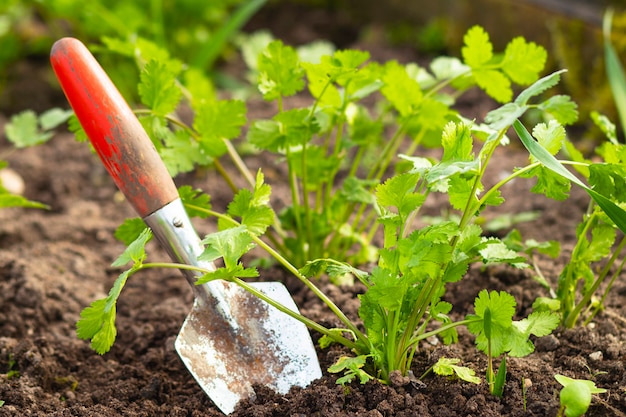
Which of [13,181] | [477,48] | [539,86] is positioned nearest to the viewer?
[539,86]

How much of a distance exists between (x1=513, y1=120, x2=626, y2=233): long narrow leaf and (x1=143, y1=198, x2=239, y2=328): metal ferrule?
614 mm

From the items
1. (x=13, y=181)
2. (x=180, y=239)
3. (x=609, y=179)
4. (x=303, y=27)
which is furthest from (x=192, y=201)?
(x=303, y=27)

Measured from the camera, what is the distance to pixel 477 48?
1.55 m

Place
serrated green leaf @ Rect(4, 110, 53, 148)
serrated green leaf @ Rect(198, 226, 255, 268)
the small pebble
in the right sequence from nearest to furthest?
serrated green leaf @ Rect(198, 226, 255, 268)
serrated green leaf @ Rect(4, 110, 53, 148)
the small pebble

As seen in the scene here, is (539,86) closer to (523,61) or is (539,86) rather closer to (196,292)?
(523,61)

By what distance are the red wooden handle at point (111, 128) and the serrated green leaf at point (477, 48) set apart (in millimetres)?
682

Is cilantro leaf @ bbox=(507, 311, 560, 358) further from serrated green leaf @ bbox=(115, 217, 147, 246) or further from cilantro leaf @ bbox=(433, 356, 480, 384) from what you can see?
serrated green leaf @ bbox=(115, 217, 147, 246)

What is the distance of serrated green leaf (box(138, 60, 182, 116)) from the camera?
1.48m

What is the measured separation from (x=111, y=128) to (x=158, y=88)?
196 mm

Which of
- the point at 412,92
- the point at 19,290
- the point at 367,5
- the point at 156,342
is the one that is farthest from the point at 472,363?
the point at 367,5

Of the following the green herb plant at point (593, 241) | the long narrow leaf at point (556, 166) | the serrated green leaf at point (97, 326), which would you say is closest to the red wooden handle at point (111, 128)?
the serrated green leaf at point (97, 326)

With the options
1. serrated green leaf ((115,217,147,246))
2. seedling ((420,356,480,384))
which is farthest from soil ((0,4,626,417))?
serrated green leaf ((115,217,147,246))

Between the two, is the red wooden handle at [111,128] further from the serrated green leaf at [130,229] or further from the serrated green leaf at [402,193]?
the serrated green leaf at [402,193]

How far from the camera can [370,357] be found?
1.35 m
